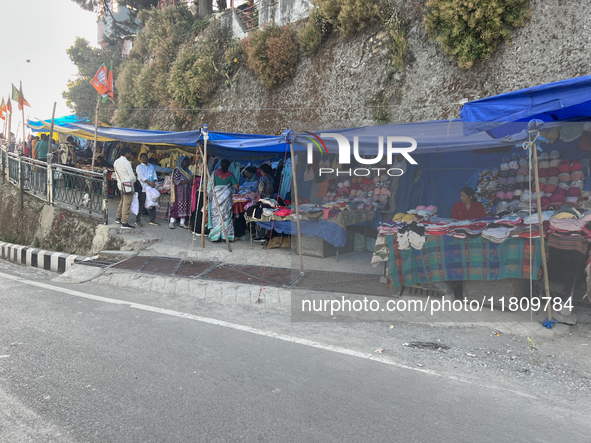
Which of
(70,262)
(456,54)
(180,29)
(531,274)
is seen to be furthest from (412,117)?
(180,29)

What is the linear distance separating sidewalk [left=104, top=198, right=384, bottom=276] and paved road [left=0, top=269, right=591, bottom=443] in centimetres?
357

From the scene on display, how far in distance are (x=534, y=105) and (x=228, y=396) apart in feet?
14.7

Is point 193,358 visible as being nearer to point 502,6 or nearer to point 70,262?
point 70,262

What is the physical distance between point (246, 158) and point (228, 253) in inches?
142

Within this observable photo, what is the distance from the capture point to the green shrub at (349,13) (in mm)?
12922

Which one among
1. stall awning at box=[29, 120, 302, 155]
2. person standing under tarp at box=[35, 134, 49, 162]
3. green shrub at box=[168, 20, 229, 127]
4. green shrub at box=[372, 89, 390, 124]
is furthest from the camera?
green shrub at box=[168, 20, 229, 127]

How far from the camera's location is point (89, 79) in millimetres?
27875

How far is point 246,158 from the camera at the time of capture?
1140cm

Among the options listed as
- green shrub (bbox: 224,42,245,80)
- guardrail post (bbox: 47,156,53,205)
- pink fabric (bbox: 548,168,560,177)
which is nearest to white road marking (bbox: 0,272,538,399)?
pink fabric (bbox: 548,168,560,177)

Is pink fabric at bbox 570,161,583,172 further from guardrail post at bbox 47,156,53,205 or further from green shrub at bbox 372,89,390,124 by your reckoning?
guardrail post at bbox 47,156,53,205

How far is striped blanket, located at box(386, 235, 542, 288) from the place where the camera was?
17.5 ft

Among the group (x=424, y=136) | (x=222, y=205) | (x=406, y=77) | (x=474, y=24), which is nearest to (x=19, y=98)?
(x=222, y=205)

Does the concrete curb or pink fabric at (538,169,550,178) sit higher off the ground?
pink fabric at (538,169,550,178)

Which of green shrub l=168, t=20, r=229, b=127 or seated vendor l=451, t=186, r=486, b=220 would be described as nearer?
seated vendor l=451, t=186, r=486, b=220
